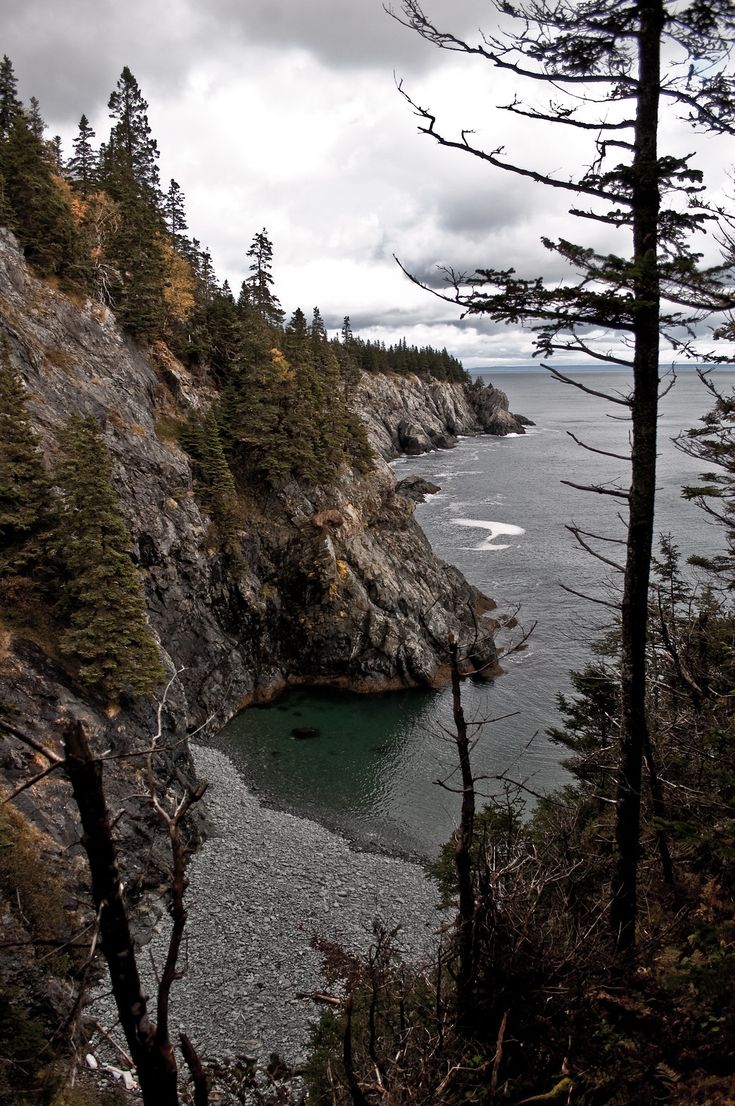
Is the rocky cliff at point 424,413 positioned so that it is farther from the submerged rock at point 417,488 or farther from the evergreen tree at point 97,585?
the evergreen tree at point 97,585

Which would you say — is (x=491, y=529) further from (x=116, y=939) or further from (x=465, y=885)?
(x=116, y=939)

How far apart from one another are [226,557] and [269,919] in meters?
22.3

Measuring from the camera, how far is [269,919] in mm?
20719

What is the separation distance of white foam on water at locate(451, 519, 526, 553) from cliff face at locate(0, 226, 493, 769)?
49.9 ft

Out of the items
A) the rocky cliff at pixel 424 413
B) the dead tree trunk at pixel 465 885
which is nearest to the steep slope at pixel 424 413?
the rocky cliff at pixel 424 413

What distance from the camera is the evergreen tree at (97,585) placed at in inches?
882

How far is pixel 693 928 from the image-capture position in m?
9.20

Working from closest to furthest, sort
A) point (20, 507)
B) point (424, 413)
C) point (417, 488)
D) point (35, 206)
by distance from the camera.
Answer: point (20, 507)
point (35, 206)
point (417, 488)
point (424, 413)

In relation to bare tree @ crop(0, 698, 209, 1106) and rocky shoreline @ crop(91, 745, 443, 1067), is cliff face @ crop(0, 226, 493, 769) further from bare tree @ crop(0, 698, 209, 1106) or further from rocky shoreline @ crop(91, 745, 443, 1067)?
bare tree @ crop(0, 698, 209, 1106)

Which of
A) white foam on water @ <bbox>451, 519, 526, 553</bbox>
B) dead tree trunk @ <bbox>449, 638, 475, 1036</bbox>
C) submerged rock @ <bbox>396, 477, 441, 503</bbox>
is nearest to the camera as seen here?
dead tree trunk @ <bbox>449, 638, 475, 1036</bbox>

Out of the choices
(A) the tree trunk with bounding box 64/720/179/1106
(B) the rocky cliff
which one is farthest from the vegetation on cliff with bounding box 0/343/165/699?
(B) the rocky cliff

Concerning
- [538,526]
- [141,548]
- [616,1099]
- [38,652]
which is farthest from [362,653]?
[538,526]

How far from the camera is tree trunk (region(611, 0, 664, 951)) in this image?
6.70 m

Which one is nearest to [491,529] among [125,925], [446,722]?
[446,722]
